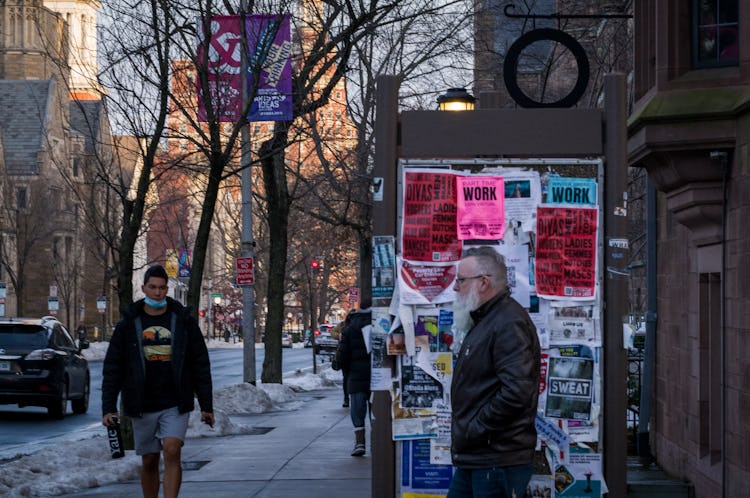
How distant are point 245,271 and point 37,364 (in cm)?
528

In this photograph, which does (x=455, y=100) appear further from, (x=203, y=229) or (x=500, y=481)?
(x=203, y=229)

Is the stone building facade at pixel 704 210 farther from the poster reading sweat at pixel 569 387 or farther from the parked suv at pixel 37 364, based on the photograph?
the parked suv at pixel 37 364

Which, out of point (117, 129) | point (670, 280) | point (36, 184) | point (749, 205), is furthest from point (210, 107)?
point (36, 184)

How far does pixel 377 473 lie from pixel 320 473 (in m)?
5.63

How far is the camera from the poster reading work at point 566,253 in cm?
784

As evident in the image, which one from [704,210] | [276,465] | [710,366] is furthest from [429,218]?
[276,465]

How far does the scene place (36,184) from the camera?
71125 millimetres

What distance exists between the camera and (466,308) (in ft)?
21.1

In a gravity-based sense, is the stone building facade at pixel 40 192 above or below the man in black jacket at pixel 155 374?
above

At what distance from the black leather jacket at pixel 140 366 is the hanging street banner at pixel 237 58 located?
6.68 m

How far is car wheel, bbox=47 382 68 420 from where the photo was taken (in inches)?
925

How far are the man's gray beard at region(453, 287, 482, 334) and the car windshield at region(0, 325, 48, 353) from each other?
17.9 m

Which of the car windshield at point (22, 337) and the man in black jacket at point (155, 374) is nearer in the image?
the man in black jacket at point (155, 374)

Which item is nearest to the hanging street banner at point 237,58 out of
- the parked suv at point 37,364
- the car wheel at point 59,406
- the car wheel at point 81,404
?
the parked suv at point 37,364
